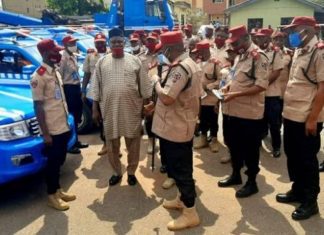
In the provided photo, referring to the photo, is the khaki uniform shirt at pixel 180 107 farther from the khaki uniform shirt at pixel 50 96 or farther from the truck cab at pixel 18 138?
the truck cab at pixel 18 138

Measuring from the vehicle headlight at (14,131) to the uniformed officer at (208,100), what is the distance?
239 centimetres

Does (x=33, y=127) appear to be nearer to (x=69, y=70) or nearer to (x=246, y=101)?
(x=69, y=70)

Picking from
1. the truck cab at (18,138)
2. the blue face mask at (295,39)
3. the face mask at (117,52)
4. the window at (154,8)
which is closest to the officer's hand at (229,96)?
the blue face mask at (295,39)

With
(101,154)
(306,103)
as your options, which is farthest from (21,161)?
(306,103)

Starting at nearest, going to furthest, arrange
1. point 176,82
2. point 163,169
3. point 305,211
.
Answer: point 176,82 < point 305,211 < point 163,169

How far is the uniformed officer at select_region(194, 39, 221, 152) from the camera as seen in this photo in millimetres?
5541

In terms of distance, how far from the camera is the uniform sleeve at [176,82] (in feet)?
11.0

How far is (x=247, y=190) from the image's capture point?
430 cm

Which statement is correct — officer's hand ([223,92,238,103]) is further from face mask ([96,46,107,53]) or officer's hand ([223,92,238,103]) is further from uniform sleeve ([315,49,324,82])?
face mask ([96,46,107,53])

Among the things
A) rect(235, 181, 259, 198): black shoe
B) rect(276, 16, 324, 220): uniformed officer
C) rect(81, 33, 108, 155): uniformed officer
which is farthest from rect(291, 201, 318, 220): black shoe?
rect(81, 33, 108, 155): uniformed officer

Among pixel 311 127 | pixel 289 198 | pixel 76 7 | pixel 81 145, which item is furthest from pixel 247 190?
pixel 76 7

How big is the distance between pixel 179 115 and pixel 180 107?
8cm

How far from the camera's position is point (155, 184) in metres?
4.72

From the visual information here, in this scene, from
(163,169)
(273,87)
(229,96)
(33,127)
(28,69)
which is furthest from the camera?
(28,69)
